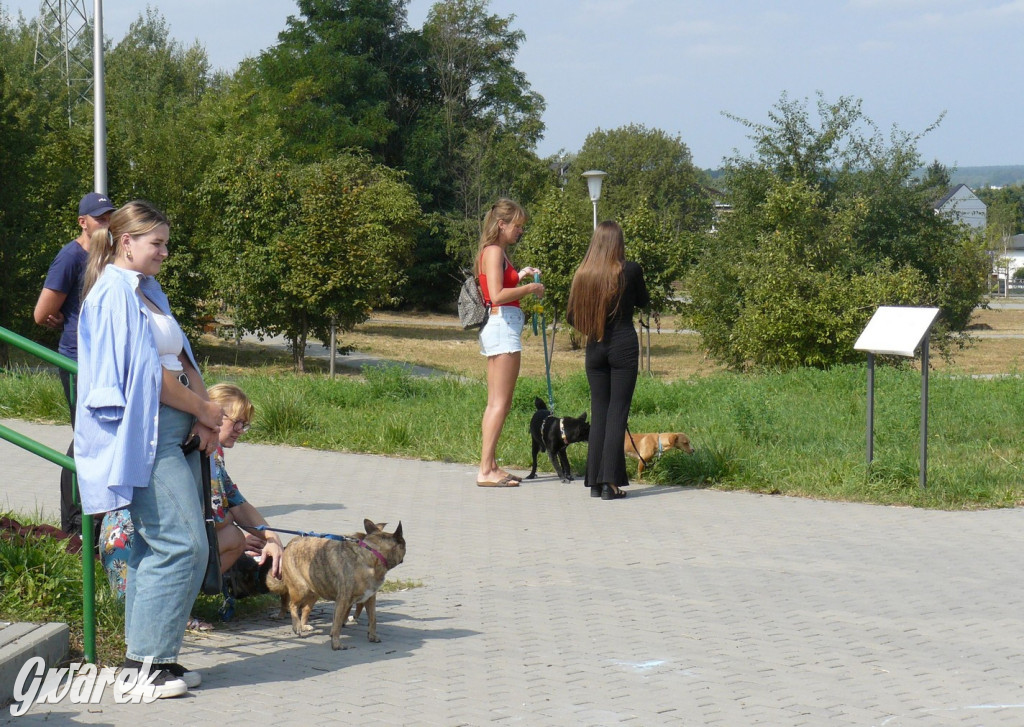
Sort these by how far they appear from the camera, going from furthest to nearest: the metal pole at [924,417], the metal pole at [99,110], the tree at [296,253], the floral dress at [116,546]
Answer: the tree at [296,253] < the metal pole at [99,110] < the metal pole at [924,417] < the floral dress at [116,546]

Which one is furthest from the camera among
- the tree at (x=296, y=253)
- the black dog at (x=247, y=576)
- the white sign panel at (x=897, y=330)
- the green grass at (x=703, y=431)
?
the tree at (x=296, y=253)

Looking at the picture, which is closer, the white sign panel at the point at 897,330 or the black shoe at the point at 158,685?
the black shoe at the point at 158,685

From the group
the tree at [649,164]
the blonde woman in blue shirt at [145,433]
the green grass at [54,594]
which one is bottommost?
the green grass at [54,594]

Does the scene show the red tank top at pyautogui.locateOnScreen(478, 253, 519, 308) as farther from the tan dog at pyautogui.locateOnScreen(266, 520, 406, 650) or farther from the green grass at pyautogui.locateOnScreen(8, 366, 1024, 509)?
the tan dog at pyautogui.locateOnScreen(266, 520, 406, 650)

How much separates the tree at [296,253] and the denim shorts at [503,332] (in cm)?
1879

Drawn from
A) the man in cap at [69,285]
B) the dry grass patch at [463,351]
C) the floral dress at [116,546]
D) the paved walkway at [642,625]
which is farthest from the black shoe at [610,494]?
the dry grass patch at [463,351]

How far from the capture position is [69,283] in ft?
19.5

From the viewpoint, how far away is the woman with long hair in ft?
27.1

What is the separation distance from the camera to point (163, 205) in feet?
107

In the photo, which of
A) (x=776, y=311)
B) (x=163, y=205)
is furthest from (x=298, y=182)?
(x=776, y=311)

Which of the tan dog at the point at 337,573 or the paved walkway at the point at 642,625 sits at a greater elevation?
the tan dog at the point at 337,573

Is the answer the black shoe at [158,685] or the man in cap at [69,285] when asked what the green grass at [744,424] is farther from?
the black shoe at [158,685]

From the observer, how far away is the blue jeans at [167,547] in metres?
4.02

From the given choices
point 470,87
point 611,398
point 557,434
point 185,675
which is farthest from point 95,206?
point 470,87
